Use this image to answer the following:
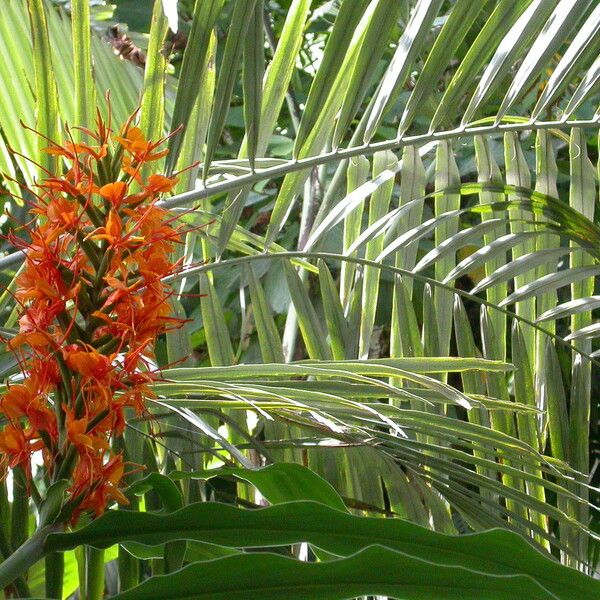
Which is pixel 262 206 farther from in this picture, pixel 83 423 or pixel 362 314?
pixel 83 423

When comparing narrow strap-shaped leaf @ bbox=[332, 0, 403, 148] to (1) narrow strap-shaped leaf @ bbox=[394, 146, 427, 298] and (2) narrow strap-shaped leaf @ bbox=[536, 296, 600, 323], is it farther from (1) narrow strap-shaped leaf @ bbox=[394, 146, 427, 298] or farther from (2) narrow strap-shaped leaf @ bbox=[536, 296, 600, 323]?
(2) narrow strap-shaped leaf @ bbox=[536, 296, 600, 323]

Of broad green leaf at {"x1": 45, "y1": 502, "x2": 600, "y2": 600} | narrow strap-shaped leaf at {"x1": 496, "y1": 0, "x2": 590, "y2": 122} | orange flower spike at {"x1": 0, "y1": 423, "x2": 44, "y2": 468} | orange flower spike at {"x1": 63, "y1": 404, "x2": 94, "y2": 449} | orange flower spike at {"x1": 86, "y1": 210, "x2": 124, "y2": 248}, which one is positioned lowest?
broad green leaf at {"x1": 45, "y1": 502, "x2": 600, "y2": 600}

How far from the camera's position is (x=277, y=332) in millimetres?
788

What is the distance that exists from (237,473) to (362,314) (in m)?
0.46

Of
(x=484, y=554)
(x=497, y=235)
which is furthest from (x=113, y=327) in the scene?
(x=497, y=235)

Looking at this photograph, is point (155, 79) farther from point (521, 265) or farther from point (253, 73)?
point (521, 265)

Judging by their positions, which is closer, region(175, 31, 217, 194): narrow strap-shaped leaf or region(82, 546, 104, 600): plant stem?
region(82, 546, 104, 600): plant stem

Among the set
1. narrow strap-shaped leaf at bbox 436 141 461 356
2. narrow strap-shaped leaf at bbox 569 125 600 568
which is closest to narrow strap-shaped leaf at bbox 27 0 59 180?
narrow strap-shaped leaf at bbox 436 141 461 356

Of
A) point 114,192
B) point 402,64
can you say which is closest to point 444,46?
point 402,64

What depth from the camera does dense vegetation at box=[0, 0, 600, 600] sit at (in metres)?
0.33

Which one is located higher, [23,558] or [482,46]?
[482,46]

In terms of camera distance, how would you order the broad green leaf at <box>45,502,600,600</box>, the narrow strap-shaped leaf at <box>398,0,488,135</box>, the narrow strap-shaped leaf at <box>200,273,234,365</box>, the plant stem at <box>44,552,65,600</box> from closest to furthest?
the broad green leaf at <box>45,502,600,600</box> < the plant stem at <box>44,552,65,600</box> < the narrow strap-shaped leaf at <box>398,0,488,135</box> < the narrow strap-shaped leaf at <box>200,273,234,365</box>

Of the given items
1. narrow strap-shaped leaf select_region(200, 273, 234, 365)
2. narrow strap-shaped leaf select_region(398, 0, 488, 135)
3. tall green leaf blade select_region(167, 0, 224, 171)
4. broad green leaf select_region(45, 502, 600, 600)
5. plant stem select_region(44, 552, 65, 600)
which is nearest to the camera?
broad green leaf select_region(45, 502, 600, 600)

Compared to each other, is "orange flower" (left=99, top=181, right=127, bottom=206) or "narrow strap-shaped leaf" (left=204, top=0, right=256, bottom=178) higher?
"narrow strap-shaped leaf" (left=204, top=0, right=256, bottom=178)
